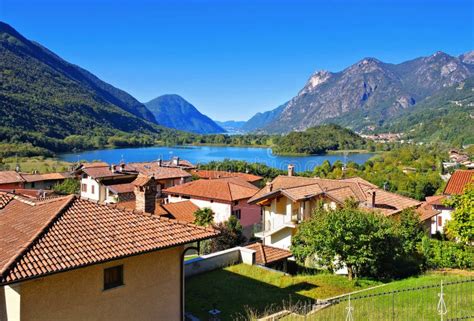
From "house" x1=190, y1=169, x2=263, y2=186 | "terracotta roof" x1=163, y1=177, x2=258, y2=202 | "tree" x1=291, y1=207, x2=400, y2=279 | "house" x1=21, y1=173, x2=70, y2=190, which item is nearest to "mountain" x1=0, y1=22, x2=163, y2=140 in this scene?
"house" x1=21, y1=173, x2=70, y2=190

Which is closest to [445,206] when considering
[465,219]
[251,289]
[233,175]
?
[465,219]

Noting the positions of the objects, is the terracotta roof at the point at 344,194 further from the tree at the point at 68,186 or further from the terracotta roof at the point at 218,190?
the tree at the point at 68,186

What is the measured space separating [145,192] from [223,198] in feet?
57.9

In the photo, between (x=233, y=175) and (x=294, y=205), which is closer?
(x=294, y=205)

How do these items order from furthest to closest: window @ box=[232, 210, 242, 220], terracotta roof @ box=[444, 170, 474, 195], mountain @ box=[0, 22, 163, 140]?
mountain @ box=[0, 22, 163, 140]
window @ box=[232, 210, 242, 220]
terracotta roof @ box=[444, 170, 474, 195]

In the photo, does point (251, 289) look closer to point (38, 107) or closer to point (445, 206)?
point (445, 206)

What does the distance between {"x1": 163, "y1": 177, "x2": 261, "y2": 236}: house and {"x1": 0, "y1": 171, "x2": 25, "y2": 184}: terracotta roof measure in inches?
782

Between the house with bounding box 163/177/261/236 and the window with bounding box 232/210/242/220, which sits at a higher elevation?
the house with bounding box 163/177/261/236

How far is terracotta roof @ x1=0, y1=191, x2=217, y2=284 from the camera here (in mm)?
7359

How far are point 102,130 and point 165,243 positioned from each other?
177 meters

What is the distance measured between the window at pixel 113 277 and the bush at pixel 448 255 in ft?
43.7

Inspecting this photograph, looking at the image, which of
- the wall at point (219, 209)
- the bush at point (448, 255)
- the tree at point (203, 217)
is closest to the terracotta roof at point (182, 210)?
the wall at point (219, 209)

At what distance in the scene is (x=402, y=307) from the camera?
1005 cm

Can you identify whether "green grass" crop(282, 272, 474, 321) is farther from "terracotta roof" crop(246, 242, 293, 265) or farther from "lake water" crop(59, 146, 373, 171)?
"lake water" crop(59, 146, 373, 171)
